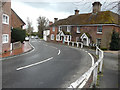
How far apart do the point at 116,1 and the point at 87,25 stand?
67.3 ft

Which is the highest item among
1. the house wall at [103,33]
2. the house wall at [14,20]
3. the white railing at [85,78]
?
the house wall at [14,20]

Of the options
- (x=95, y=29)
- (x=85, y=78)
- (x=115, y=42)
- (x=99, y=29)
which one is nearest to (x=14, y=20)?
(x=95, y=29)

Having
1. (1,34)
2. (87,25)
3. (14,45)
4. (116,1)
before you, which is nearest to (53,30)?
(87,25)

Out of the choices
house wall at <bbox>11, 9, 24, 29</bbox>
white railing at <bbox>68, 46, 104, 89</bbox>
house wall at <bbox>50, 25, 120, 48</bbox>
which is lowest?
white railing at <bbox>68, 46, 104, 89</bbox>

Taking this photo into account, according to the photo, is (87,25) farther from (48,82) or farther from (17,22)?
→ (48,82)

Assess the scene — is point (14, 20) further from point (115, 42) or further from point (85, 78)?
point (85, 78)

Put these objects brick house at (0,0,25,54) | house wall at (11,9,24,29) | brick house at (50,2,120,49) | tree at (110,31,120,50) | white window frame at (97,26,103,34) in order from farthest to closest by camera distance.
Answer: house wall at (11,9,24,29), white window frame at (97,26,103,34), brick house at (50,2,120,49), tree at (110,31,120,50), brick house at (0,0,25,54)

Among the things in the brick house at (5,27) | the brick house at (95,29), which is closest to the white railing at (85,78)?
the brick house at (5,27)

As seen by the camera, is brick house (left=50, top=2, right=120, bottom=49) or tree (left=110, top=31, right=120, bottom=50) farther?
brick house (left=50, top=2, right=120, bottom=49)

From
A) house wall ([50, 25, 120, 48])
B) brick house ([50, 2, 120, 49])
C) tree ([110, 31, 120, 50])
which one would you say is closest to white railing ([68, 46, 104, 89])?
tree ([110, 31, 120, 50])

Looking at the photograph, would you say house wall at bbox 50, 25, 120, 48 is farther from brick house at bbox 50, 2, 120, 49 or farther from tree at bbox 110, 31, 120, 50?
tree at bbox 110, 31, 120, 50

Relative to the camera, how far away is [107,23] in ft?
74.1

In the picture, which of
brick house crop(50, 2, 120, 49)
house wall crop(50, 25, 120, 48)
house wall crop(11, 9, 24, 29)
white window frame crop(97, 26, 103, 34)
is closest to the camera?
house wall crop(50, 25, 120, 48)

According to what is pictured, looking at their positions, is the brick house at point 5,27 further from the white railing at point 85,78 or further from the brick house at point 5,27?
the white railing at point 85,78
